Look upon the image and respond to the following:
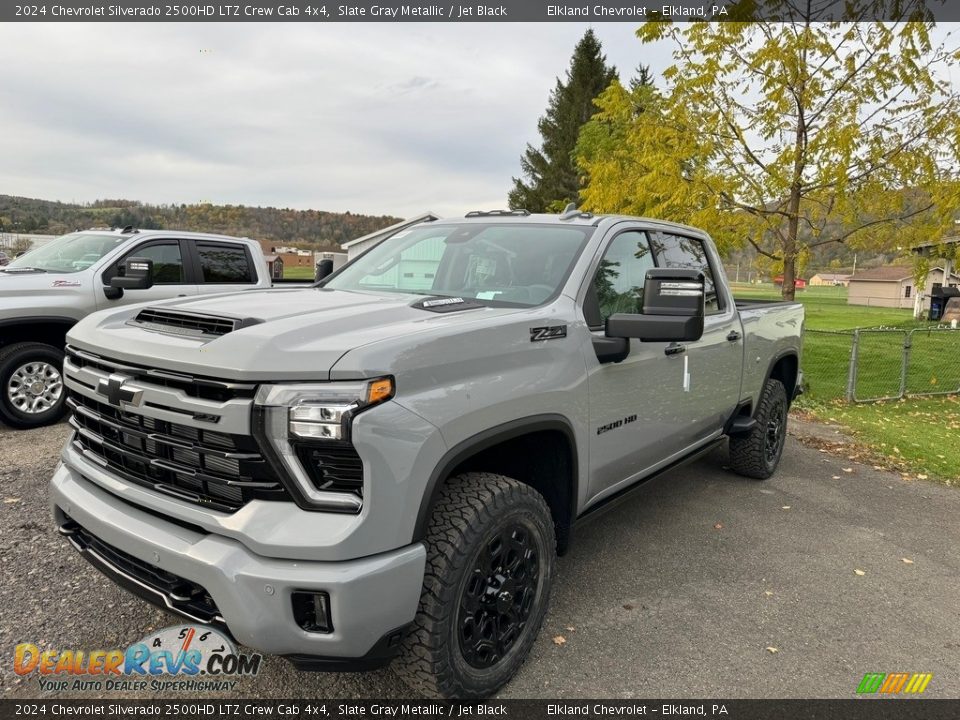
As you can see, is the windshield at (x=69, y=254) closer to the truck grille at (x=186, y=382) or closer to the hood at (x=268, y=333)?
the hood at (x=268, y=333)

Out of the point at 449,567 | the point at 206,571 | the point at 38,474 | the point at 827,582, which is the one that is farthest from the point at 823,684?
the point at 38,474

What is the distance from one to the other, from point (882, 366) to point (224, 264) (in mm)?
15287

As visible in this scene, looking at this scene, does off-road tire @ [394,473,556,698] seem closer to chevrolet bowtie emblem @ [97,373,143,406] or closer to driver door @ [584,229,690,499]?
driver door @ [584,229,690,499]

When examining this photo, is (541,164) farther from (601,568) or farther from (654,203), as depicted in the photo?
(601,568)

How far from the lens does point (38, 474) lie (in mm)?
4895

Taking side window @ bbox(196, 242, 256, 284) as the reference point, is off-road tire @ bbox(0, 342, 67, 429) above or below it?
below

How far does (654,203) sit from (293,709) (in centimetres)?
993

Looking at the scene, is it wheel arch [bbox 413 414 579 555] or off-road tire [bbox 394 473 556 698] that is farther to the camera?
wheel arch [bbox 413 414 579 555]

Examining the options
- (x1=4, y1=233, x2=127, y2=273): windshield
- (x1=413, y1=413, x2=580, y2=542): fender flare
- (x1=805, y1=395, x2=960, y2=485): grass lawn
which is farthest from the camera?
(x1=4, y1=233, x2=127, y2=273): windshield

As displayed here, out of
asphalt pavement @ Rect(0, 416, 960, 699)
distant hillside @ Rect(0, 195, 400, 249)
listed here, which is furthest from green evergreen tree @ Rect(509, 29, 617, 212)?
asphalt pavement @ Rect(0, 416, 960, 699)

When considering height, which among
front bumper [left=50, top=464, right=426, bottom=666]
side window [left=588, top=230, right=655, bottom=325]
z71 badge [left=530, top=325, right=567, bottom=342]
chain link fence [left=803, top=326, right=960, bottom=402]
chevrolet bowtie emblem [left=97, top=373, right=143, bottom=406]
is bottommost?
chain link fence [left=803, top=326, right=960, bottom=402]

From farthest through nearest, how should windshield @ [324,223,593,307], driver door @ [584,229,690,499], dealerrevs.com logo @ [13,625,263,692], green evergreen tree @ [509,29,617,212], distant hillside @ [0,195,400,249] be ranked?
distant hillside @ [0,195,400,249] < green evergreen tree @ [509,29,617,212] < windshield @ [324,223,593,307] < driver door @ [584,229,690,499] < dealerrevs.com logo @ [13,625,263,692]

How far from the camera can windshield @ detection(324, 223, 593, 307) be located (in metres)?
3.22

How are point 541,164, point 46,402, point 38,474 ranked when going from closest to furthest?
point 38,474 → point 46,402 → point 541,164
